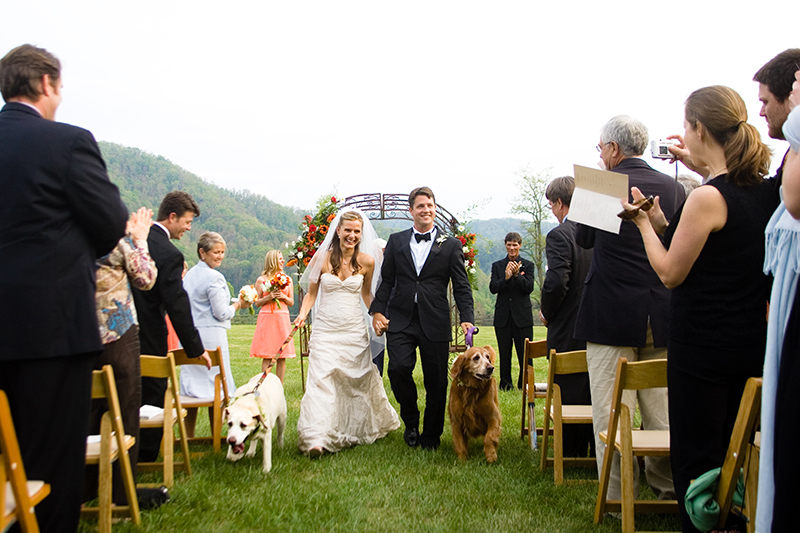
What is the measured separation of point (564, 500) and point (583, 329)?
1348 mm

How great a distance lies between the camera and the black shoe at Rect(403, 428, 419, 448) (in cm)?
644

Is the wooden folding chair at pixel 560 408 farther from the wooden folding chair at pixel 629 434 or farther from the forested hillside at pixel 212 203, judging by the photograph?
the forested hillside at pixel 212 203

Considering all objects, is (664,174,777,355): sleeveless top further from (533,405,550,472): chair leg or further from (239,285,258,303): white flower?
(239,285,258,303): white flower

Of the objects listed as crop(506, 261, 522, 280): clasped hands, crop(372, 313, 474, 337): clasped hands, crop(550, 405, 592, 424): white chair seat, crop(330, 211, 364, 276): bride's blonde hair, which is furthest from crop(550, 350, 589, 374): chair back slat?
crop(506, 261, 522, 280): clasped hands

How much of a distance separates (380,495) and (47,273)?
301cm

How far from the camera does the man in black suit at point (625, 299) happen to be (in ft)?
12.9

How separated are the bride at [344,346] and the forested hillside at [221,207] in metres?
68.3

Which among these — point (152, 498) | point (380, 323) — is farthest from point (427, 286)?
point (152, 498)

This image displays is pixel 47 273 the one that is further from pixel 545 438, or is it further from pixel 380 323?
pixel 380 323

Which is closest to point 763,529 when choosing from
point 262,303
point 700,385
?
point 700,385

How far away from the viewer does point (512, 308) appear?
9797mm

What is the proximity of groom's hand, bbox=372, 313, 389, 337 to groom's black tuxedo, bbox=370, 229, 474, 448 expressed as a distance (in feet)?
0.18

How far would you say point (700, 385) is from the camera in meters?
2.70

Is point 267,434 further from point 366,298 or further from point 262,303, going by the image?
point 262,303
